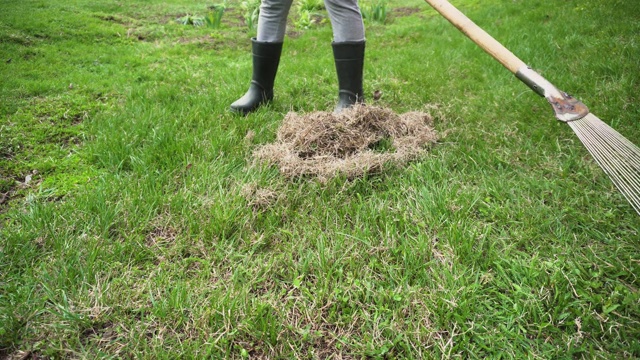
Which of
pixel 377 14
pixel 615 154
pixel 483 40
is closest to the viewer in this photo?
pixel 615 154

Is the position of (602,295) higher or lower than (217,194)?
higher

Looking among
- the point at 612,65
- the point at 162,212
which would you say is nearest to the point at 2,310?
the point at 162,212

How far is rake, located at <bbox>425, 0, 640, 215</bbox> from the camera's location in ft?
4.97

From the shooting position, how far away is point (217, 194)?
73.2 inches

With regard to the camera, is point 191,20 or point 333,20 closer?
point 333,20

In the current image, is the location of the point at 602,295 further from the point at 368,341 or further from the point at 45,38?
the point at 45,38

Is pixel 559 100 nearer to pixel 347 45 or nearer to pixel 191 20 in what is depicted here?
pixel 347 45

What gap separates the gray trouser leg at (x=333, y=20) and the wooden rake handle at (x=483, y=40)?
0.56m

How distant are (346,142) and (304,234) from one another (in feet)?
2.65

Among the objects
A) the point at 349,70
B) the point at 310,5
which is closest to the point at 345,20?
the point at 349,70

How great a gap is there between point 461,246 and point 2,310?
5.16 ft

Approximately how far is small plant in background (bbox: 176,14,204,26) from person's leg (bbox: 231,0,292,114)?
4.26 m

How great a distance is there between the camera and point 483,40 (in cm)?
205

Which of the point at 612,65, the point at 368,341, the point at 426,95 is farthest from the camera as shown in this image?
the point at 426,95
